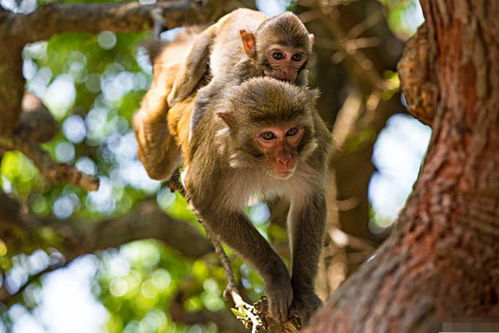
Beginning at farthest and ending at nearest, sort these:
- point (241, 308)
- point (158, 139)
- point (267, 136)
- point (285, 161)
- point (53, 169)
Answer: point (53, 169)
point (158, 139)
point (267, 136)
point (285, 161)
point (241, 308)

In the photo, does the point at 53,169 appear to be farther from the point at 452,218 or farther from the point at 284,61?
the point at 452,218

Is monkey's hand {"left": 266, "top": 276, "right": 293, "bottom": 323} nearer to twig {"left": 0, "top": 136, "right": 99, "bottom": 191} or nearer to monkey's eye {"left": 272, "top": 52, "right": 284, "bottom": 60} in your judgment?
monkey's eye {"left": 272, "top": 52, "right": 284, "bottom": 60}

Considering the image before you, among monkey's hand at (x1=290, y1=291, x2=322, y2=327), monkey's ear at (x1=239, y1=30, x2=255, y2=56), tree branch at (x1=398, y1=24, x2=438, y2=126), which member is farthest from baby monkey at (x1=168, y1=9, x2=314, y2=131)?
tree branch at (x1=398, y1=24, x2=438, y2=126)

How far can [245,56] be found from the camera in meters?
6.21

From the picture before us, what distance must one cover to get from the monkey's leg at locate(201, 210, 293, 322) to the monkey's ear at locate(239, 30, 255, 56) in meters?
1.34

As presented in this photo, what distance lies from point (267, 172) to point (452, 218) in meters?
2.38

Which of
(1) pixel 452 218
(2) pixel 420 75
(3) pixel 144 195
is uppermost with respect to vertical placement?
(2) pixel 420 75

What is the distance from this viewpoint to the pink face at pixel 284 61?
5.87m

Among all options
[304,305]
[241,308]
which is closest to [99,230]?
[304,305]

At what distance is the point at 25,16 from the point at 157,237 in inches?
112

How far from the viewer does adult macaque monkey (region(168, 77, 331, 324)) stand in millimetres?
5027

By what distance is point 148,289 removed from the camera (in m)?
11.0

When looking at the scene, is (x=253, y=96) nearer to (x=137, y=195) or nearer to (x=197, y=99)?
(x=197, y=99)

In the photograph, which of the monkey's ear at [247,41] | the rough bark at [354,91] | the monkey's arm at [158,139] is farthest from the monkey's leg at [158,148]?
the rough bark at [354,91]
